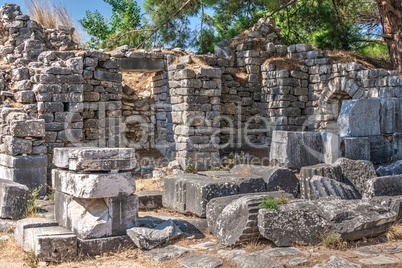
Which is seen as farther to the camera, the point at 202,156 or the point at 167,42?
the point at 167,42

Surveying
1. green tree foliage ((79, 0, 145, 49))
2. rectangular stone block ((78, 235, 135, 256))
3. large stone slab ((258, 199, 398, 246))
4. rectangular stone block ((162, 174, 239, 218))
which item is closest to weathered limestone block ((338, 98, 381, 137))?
rectangular stone block ((162, 174, 239, 218))

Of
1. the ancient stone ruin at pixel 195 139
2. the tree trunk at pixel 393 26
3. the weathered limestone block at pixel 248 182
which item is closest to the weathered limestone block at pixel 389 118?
the ancient stone ruin at pixel 195 139

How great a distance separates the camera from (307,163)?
32.9 ft

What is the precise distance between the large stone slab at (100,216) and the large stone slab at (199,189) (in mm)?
1456

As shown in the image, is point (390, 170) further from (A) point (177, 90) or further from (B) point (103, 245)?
(A) point (177, 90)

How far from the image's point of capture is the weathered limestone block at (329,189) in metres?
8.54

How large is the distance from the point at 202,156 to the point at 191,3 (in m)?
6.05

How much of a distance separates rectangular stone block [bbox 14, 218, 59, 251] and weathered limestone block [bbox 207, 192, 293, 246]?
2175 mm

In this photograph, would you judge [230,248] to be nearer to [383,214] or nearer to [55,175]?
[383,214]

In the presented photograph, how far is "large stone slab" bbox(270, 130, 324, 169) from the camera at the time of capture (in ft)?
32.8

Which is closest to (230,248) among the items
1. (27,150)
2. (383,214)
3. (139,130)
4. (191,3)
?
(383,214)

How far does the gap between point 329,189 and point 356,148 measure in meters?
1.85

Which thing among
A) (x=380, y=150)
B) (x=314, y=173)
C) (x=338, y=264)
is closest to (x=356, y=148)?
(x=380, y=150)

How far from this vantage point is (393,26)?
15.0 metres
